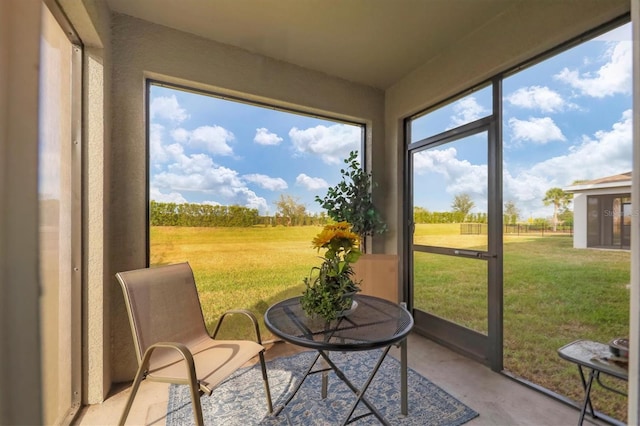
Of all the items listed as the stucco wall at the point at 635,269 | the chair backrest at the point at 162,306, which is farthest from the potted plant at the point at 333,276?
the stucco wall at the point at 635,269

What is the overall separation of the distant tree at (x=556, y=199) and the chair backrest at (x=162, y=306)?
9.09 feet

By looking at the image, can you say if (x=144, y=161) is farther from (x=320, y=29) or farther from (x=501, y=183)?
(x=501, y=183)

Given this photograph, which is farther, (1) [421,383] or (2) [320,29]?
(2) [320,29]

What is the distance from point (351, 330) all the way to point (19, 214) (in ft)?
5.41

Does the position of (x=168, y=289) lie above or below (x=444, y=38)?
below

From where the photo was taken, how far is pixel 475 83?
2590mm

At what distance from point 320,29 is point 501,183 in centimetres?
209

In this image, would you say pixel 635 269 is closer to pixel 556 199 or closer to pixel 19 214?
pixel 556 199

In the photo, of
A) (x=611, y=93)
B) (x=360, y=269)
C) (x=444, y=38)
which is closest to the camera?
(x=611, y=93)

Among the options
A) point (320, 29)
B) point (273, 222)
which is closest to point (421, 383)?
point (273, 222)

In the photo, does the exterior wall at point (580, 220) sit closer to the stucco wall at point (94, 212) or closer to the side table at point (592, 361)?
the side table at point (592, 361)

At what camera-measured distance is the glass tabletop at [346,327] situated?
135 centimetres

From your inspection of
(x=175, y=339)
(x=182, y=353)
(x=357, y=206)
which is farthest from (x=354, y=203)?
(x=182, y=353)

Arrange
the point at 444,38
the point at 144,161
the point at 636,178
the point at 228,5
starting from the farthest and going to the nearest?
the point at 444,38 → the point at 144,161 → the point at 228,5 → the point at 636,178
